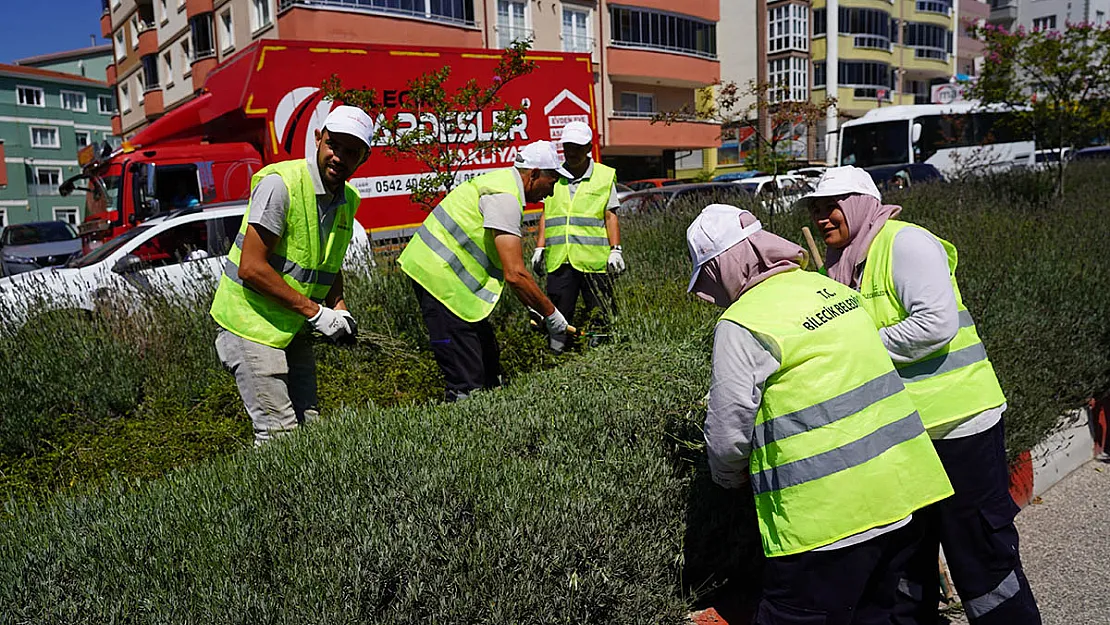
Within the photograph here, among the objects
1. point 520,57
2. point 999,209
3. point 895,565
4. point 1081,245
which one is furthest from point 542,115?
point 895,565

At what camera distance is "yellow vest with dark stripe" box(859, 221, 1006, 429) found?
111 inches

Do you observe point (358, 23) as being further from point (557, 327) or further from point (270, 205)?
point (270, 205)

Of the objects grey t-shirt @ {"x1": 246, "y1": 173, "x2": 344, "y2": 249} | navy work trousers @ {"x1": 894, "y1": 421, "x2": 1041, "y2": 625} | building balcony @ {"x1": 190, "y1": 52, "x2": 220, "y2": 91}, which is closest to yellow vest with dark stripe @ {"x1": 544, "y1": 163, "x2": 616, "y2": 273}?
grey t-shirt @ {"x1": 246, "y1": 173, "x2": 344, "y2": 249}

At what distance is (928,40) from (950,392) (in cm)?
6021

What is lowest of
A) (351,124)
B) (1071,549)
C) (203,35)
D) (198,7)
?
(1071,549)

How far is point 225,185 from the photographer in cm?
1276

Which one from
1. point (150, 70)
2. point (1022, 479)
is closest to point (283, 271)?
point (1022, 479)

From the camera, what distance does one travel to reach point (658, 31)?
116ft

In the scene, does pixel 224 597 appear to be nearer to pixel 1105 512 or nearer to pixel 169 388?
pixel 169 388

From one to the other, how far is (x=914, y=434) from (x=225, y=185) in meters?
12.1

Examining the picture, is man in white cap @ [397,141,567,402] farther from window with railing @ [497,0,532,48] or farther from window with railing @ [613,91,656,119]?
window with railing @ [613,91,656,119]

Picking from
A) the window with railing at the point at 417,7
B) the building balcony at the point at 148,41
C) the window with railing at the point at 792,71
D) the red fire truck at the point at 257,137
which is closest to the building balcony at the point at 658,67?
the window with railing at the point at 417,7

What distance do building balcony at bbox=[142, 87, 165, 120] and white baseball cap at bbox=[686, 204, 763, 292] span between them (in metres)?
37.7

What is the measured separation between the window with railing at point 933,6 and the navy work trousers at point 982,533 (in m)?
59.7
